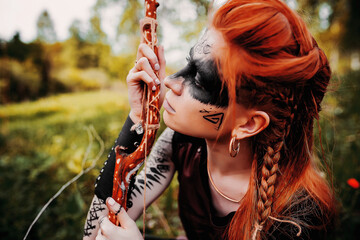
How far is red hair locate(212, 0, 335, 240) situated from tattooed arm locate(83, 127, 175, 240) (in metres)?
0.45

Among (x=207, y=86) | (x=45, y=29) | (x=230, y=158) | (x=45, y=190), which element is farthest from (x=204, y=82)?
(x=45, y=29)

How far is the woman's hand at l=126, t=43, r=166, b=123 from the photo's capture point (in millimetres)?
880

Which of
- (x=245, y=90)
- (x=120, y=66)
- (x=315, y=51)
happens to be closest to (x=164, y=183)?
(x=245, y=90)

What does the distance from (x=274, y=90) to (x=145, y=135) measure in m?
0.51

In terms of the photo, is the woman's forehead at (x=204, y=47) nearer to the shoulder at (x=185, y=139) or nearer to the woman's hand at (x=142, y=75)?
the woman's hand at (x=142, y=75)

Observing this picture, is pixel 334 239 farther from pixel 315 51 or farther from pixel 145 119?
pixel 145 119

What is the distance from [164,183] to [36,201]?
1599 mm

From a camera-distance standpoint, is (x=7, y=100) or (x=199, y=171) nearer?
(x=199, y=171)

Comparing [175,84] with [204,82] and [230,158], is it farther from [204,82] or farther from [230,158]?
[230,158]

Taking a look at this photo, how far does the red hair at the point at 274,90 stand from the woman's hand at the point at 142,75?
0.25 metres

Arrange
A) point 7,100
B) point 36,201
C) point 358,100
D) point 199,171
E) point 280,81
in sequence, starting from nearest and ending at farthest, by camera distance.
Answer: point 280,81, point 199,171, point 36,201, point 358,100, point 7,100

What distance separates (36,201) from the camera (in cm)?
220

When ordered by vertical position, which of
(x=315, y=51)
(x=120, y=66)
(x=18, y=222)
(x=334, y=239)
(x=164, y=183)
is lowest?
(x=334, y=239)

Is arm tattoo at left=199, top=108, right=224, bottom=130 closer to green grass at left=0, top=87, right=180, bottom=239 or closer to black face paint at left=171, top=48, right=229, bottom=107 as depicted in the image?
black face paint at left=171, top=48, right=229, bottom=107
